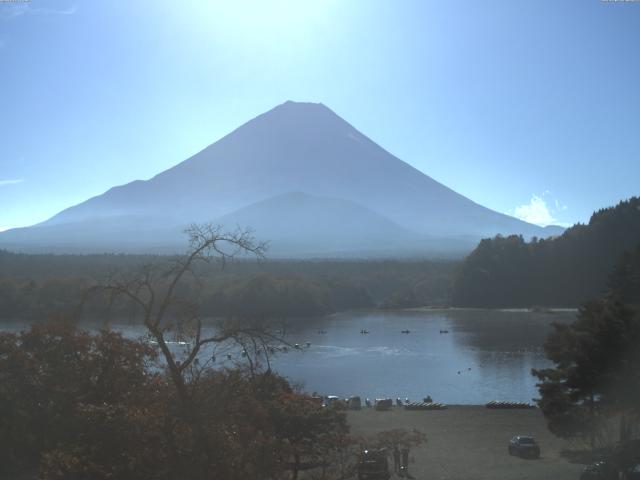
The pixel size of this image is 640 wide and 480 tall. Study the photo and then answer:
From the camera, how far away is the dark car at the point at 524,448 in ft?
31.2

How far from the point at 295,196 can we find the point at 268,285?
7296 centimetres

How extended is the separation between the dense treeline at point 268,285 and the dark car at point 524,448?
9.84 metres

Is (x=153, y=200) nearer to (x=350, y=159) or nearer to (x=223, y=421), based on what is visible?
(x=350, y=159)

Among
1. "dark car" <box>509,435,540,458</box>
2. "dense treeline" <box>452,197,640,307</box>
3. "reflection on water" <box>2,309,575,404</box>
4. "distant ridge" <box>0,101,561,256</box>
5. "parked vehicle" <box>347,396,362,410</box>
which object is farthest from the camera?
"distant ridge" <box>0,101,561,256</box>

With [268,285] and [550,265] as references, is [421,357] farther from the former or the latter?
[550,265]

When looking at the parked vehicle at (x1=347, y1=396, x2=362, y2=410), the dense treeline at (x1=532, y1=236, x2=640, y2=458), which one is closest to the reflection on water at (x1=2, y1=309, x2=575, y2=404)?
the parked vehicle at (x1=347, y1=396, x2=362, y2=410)

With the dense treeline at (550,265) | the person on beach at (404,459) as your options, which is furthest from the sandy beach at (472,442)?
the dense treeline at (550,265)

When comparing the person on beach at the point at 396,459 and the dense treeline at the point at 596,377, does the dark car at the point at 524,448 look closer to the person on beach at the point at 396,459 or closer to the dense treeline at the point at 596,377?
the dense treeline at the point at 596,377

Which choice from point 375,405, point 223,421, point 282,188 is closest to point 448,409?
point 375,405

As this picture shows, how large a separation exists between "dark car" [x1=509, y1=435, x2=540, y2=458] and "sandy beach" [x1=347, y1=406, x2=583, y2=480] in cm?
12

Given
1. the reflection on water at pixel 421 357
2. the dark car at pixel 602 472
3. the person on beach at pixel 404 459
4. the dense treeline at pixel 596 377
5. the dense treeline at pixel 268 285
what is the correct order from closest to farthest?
the dark car at pixel 602 472 < the dense treeline at pixel 596 377 < the person on beach at pixel 404 459 < the reflection on water at pixel 421 357 < the dense treeline at pixel 268 285

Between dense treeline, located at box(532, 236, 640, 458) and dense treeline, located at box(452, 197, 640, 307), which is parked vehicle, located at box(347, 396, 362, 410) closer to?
dense treeline, located at box(532, 236, 640, 458)

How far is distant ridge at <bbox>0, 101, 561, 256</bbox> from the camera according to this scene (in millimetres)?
100938

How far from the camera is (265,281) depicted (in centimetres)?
3219
